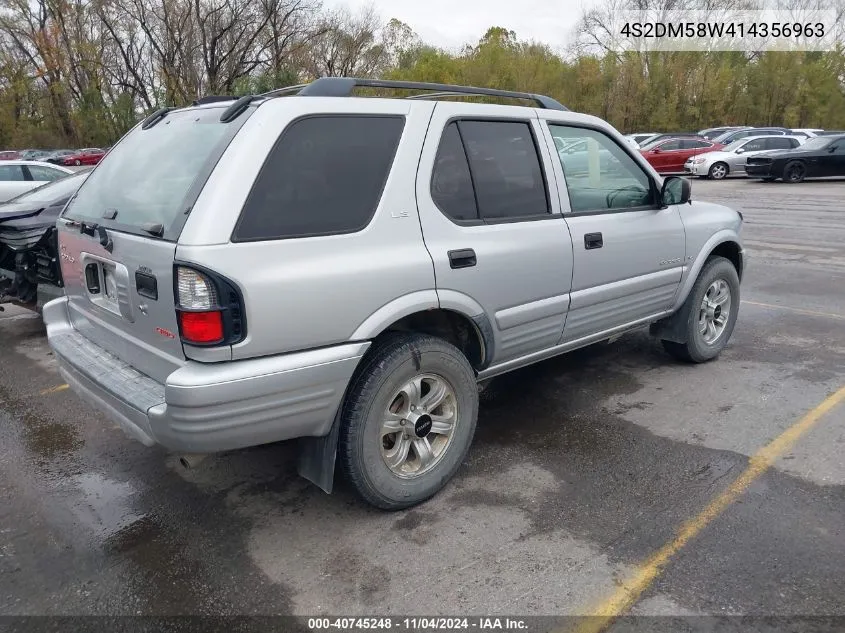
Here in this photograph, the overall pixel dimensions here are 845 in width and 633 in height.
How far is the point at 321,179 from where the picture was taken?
2.77m

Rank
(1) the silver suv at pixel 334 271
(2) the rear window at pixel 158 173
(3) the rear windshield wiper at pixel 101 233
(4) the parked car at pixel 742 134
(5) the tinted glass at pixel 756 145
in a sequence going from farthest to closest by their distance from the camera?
1. (4) the parked car at pixel 742 134
2. (5) the tinted glass at pixel 756 145
3. (3) the rear windshield wiper at pixel 101 233
4. (2) the rear window at pixel 158 173
5. (1) the silver suv at pixel 334 271

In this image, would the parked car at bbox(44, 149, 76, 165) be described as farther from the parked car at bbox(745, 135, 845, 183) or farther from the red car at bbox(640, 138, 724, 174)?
the parked car at bbox(745, 135, 845, 183)

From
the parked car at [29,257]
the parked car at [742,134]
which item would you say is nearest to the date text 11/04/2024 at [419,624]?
the parked car at [29,257]

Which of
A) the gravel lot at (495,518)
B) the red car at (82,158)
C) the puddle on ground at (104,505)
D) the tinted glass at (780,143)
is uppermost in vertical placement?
the red car at (82,158)

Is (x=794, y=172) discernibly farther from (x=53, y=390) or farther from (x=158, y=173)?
(x=158, y=173)

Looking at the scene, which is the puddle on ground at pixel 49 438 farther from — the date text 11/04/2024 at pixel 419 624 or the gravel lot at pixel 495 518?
the date text 11/04/2024 at pixel 419 624

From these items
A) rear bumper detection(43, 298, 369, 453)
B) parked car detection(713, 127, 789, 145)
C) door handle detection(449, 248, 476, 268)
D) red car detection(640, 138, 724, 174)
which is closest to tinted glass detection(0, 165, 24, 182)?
rear bumper detection(43, 298, 369, 453)

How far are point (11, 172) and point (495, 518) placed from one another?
13.1 metres

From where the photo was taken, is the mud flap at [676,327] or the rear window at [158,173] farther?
the mud flap at [676,327]

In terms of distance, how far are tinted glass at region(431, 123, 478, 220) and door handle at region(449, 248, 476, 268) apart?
0.57ft

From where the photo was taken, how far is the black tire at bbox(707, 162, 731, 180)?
2316 cm

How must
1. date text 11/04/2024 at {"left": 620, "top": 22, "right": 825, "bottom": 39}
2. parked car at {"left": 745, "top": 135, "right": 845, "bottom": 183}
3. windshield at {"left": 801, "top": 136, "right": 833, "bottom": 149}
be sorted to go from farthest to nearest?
1. date text 11/04/2024 at {"left": 620, "top": 22, "right": 825, "bottom": 39}
2. windshield at {"left": 801, "top": 136, "right": 833, "bottom": 149}
3. parked car at {"left": 745, "top": 135, "right": 845, "bottom": 183}

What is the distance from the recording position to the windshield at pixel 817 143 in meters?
20.2

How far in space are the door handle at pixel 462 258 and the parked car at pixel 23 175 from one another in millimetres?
11836
